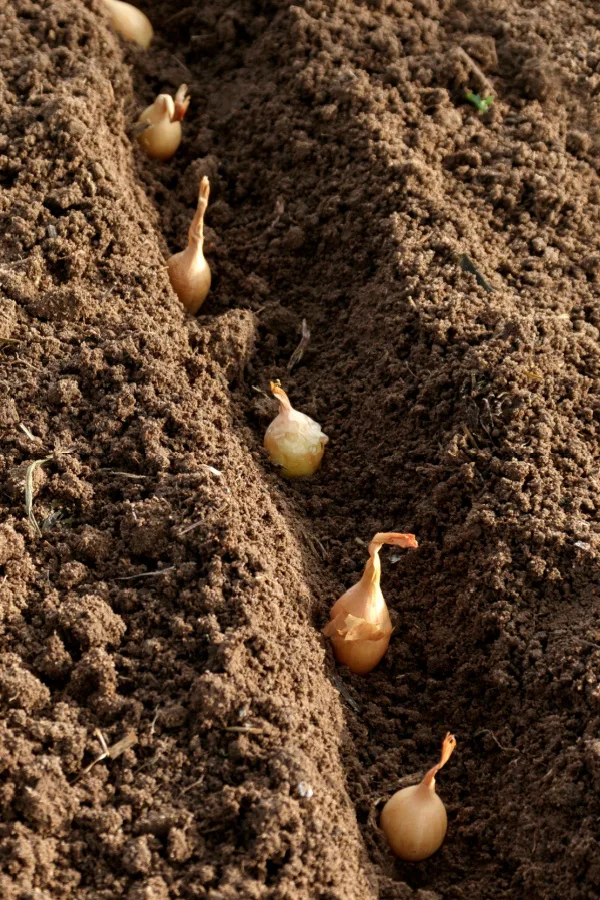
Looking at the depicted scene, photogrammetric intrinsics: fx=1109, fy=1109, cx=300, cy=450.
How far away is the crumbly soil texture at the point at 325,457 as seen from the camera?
201 cm

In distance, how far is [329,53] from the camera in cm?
338

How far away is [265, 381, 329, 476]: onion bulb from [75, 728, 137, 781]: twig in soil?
875 millimetres

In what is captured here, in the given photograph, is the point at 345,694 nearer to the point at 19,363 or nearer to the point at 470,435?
the point at 470,435

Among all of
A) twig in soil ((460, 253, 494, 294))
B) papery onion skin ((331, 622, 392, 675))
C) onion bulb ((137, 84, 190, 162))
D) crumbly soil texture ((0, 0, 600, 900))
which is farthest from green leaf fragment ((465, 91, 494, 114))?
papery onion skin ((331, 622, 392, 675))

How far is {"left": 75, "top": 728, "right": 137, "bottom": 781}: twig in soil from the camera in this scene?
1.99 metres

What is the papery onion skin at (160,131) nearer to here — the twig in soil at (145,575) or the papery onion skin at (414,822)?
the twig in soil at (145,575)

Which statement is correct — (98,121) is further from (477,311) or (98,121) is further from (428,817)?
(428,817)

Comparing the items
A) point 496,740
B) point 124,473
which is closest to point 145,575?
point 124,473

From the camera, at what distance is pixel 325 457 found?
2.77m

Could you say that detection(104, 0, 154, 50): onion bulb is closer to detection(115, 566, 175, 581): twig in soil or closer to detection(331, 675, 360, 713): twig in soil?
detection(115, 566, 175, 581): twig in soil

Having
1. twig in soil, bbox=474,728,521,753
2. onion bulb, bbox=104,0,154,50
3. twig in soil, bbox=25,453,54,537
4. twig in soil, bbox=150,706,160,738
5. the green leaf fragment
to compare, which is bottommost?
twig in soil, bbox=25,453,54,537

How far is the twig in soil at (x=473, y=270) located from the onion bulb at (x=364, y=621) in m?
0.90

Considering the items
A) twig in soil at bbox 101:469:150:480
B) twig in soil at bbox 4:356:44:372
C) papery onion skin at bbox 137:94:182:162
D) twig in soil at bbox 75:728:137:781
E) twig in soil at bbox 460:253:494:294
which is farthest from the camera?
papery onion skin at bbox 137:94:182:162

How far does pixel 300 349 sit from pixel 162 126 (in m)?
0.88
